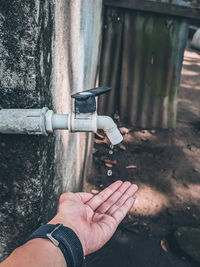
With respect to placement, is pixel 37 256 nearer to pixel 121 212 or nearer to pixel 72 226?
pixel 72 226

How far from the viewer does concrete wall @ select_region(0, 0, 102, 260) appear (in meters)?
1.28

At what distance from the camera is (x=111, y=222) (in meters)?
1.87

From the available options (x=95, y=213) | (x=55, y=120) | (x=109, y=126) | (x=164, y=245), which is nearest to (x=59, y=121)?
(x=55, y=120)

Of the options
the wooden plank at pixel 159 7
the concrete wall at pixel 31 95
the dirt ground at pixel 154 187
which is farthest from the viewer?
the wooden plank at pixel 159 7

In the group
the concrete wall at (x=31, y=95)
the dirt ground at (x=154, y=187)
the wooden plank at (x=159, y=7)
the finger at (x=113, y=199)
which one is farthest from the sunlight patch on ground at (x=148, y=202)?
the wooden plank at (x=159, y=7)

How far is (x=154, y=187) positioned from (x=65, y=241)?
2681 mm

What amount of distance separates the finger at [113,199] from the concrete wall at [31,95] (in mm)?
361

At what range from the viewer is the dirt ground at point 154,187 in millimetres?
2949

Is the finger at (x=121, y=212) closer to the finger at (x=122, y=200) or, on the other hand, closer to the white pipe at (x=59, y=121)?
the finger at (x=122, y=200)

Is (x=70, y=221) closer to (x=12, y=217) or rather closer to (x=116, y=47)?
(x=12, y=217)

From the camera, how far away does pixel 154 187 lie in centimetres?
393

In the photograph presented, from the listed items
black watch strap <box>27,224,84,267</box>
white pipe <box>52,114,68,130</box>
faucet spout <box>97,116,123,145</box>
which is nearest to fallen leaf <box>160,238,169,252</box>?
black watch strap <box>27,224,84,267</box>

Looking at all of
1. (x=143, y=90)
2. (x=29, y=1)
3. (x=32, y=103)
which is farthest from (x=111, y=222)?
(x=143, y=90)

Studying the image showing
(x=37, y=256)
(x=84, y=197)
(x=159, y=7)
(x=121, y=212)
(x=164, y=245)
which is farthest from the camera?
(x=159, y=7)
